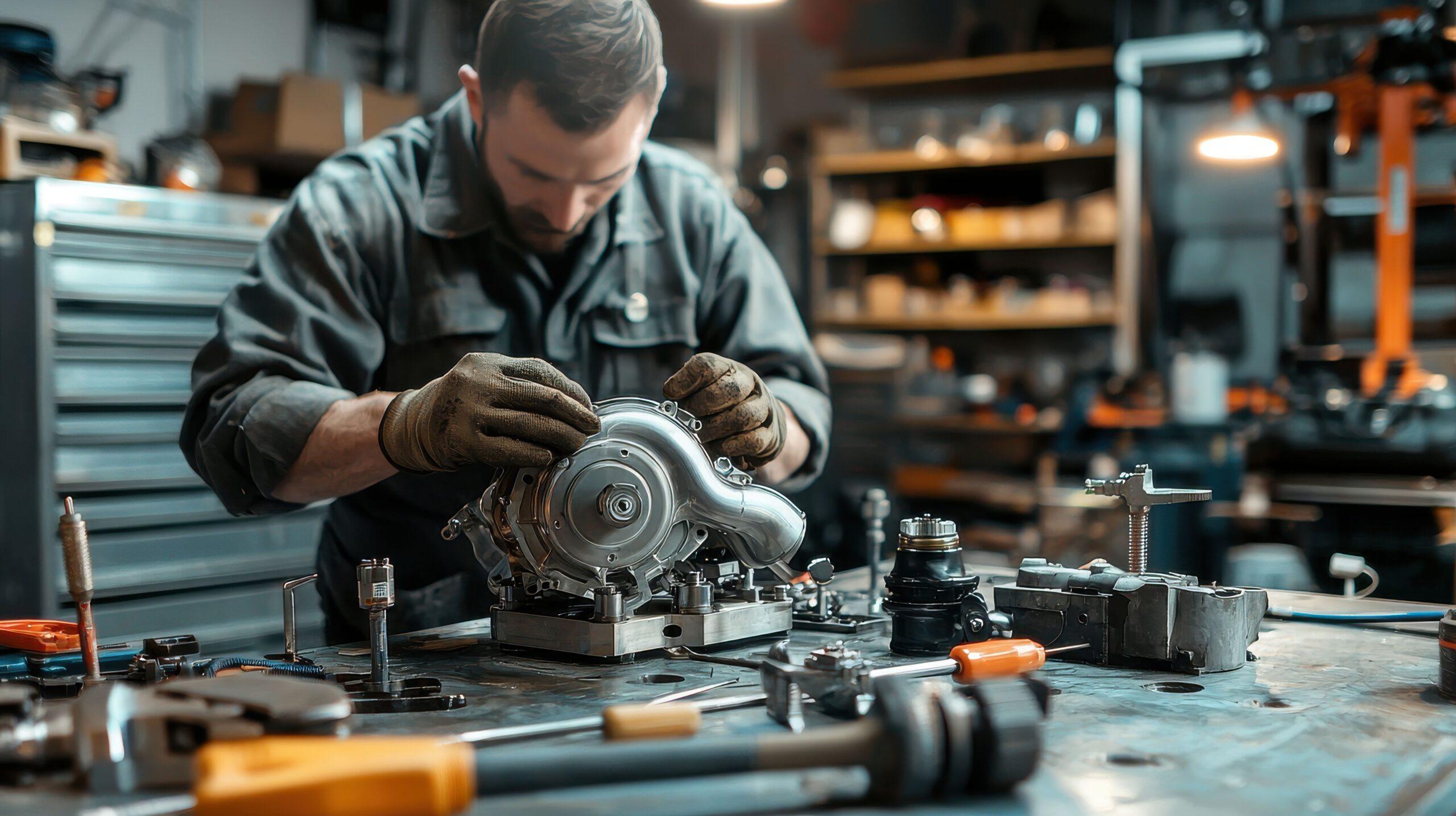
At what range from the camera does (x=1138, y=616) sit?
45.5 inches

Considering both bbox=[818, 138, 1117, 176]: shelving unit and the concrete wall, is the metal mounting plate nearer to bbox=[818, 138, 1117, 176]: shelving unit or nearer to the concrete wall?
the concrete wall

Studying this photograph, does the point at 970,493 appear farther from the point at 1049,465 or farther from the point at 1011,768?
the point at 1011,768

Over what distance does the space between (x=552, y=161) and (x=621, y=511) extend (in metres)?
0.53

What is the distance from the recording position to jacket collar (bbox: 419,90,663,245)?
163cm

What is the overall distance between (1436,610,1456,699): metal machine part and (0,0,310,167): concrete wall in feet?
12.2

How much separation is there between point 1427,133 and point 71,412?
4546 millimetres

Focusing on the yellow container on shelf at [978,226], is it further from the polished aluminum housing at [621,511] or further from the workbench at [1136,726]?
the polished aluminum housing at [621,511]

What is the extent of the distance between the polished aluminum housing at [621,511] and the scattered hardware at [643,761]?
1.23 ft

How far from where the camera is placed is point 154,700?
2.66ft

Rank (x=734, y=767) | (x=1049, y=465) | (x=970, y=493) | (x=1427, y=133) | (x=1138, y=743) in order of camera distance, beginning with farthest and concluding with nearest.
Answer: (x=970, y=493) → (x=1049, y=465) → (x=1427, y=133) → (x=1138, y=743) → (x=734, y=767)

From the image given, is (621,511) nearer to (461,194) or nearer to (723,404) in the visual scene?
(723,404)

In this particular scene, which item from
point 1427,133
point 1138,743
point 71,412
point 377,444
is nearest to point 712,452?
point 377,444

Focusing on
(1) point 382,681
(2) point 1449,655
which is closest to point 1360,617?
(2) point 1449,655

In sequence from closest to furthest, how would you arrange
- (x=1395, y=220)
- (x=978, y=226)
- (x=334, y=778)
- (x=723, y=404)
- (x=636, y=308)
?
(x=334, y=778)
(x=723, y=404)
(x=636, y=308)
(x=1395, y=220)
(x=978, y=226)
